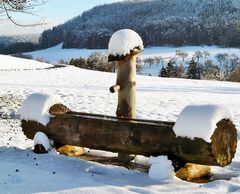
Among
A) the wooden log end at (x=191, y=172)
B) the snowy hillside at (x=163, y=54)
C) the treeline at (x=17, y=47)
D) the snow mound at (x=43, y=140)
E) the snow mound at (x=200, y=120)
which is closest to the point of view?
the snow mound at (x=200, y=120)

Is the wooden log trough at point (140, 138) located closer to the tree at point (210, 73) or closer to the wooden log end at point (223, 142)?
the wooden log end at point (223, 142)

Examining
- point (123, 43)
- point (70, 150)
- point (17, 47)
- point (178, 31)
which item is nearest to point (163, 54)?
point (178, 31)

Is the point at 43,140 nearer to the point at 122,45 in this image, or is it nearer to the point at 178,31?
the point at 122,45

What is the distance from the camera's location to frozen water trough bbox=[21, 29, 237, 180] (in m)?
5.43

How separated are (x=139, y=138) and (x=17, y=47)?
16360 centimetres

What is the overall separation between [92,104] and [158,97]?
4349 mm

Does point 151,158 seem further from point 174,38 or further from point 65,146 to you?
point 174,38

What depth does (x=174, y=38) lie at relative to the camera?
17500 centimetres

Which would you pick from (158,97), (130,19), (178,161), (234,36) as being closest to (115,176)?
(178,161)

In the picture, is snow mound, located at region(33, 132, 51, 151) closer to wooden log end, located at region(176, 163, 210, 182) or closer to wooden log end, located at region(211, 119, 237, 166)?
wooden log end, located at region(176, 163, 210, 182)

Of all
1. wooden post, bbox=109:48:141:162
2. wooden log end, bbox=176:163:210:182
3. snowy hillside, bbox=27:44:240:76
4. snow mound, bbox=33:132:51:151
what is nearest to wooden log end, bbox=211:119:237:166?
wooden log end, bbox=176:163:210:182

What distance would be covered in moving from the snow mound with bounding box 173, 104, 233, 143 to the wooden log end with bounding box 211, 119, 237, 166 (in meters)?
0.09

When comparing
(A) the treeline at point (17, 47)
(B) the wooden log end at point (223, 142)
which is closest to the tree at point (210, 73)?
(B) the wooden log end at point (223, 142)

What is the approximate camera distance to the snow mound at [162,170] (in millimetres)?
5566
